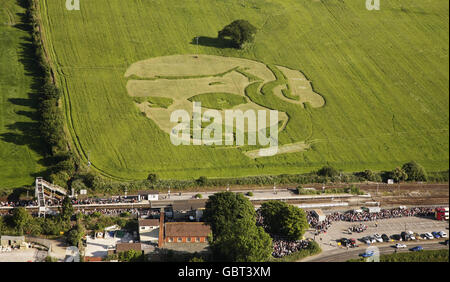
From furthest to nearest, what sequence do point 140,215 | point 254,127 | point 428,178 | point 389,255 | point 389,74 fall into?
point 389,74, point 254,127, point 428,178, point 140,215, point 389,255

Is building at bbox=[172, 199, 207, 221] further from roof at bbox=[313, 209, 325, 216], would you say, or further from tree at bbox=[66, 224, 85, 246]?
roof at bbox=[313, 209, 325, 216]

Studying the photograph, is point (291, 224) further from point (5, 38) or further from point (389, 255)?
point (5, 38)

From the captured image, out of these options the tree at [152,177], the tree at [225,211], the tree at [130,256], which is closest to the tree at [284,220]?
the tree at [225,211]

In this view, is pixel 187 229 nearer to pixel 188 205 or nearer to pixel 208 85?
pixel 188 205

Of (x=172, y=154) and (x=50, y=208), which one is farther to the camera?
(x=172, y=154)

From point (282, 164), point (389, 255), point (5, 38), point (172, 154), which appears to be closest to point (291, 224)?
point (389, 255)

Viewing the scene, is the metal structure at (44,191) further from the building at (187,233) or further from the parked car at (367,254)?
the parked car at (367,254)

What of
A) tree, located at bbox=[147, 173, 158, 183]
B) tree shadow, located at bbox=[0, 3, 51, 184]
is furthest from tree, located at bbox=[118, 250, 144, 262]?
tree shadow, located at bbox=[0, 3, 51, 184]
